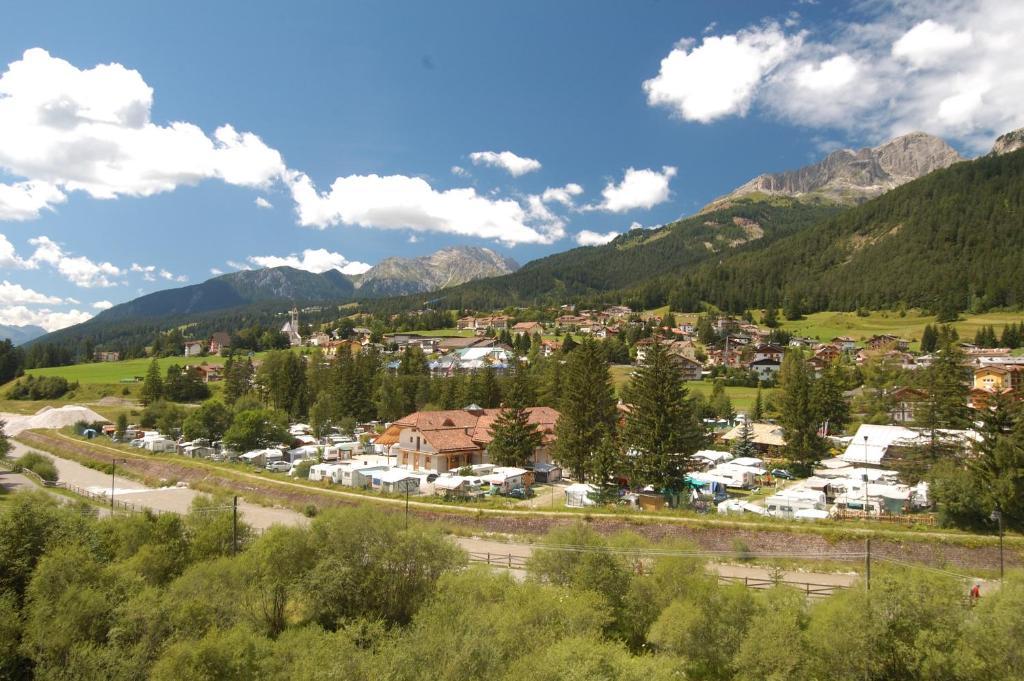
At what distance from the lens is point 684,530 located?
25.8 m

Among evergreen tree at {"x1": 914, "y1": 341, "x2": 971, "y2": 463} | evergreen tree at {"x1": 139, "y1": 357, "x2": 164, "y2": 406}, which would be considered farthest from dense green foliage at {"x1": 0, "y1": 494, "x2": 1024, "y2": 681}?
evergreen tree at {"x1": 139, "y1": 357, "x2": 164, "y2": 406}

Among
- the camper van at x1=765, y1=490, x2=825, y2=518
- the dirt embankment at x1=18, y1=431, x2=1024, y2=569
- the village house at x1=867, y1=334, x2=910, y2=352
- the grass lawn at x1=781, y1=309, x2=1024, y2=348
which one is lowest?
the dirt embankment at x1=18, y1=431, x2=1024, y2=569

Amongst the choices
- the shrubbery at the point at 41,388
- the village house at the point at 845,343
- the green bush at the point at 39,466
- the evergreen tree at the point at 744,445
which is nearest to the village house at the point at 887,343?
the village house at the point at 845,343

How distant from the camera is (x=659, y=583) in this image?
55.3ft

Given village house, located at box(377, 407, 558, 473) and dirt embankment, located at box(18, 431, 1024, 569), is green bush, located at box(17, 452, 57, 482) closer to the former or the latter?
dirt embankment, located at box(18, 431, 1024, 569)

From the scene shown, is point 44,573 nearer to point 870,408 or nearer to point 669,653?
point 669,653

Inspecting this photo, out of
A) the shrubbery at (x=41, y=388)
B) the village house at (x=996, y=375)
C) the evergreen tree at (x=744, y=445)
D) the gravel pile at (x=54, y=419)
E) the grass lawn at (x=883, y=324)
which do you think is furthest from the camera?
the grass lawn at (x=883, y=324)

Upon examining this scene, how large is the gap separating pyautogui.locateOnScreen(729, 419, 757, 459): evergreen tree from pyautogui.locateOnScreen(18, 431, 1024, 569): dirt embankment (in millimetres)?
16793

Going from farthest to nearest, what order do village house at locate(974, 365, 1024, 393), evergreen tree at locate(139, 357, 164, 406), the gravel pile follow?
evergreen tree at locate(139, 357, 164, 406) < the gravel pile < village house at locate(974, 365, 1024, 393)

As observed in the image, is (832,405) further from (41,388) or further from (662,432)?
(41,388)

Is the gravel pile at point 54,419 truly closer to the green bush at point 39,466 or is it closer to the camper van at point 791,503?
the green bush at point 39,466

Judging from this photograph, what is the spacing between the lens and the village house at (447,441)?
130 feet

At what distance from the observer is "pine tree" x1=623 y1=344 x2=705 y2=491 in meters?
30.2

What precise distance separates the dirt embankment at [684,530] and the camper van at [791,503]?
96.9 inches
